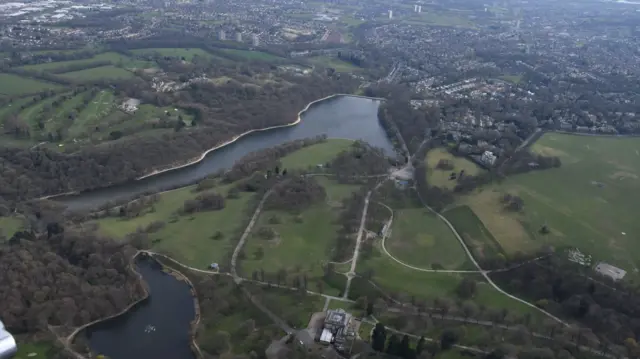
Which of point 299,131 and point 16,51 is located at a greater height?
point 16,51

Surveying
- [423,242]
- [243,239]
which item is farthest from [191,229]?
[423,242]

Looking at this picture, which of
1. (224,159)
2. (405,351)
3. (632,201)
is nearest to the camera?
(405,351)

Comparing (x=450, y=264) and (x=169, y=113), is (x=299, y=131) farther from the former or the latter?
(x=450, y=264)

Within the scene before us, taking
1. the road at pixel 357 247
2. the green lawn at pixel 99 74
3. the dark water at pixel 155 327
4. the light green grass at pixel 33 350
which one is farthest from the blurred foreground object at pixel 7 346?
the green lawn at pixel 99 74

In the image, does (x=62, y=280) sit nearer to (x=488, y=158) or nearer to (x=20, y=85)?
(x=488, y=158)

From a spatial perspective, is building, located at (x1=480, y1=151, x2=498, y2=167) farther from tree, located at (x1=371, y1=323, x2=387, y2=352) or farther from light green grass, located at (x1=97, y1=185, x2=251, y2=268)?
tree, located at (x1=371, y1=323, x2=387, y2=352)

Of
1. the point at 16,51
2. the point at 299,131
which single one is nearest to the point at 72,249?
the point at 299,131
